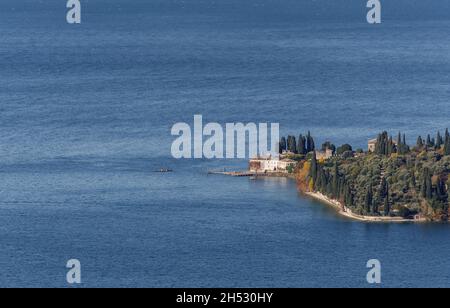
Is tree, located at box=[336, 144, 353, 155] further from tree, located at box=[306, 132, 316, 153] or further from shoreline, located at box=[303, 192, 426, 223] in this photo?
shoreline, located at box=[303, 192, 426, 223]

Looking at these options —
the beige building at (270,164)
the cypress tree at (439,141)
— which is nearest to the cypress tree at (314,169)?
the beige building at (270,164)

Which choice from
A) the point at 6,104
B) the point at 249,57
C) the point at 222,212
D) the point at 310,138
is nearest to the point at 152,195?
the point at 222,212

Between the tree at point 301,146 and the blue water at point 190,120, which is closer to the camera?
the blue water at point 190,120

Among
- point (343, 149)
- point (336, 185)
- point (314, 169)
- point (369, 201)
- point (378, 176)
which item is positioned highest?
point (343, 149)

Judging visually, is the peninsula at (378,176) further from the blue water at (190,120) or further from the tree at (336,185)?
the blue water at (190,120)

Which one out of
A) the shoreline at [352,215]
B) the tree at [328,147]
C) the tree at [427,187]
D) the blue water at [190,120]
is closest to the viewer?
the blue water at [190,120]

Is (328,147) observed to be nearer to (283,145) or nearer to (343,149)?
(343,149)

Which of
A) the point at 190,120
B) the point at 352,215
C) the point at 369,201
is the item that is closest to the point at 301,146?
the point at 369,201

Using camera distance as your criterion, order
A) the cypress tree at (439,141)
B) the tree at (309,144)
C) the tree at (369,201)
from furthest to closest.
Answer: the tree at (309,144) < the cypress tree at (439,141) < the tree at (369,201)
